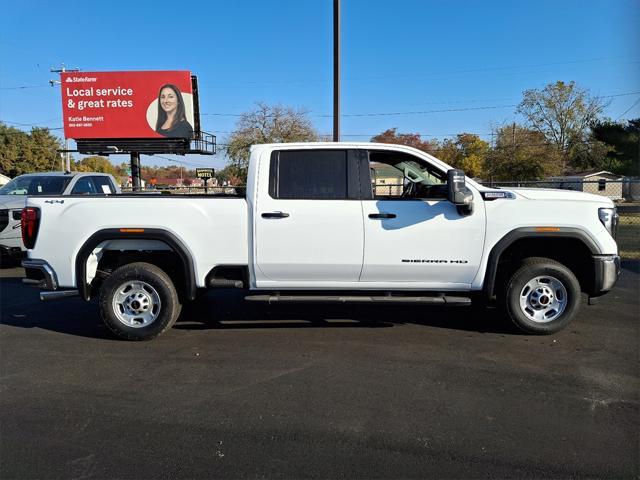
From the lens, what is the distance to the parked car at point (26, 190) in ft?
29.7

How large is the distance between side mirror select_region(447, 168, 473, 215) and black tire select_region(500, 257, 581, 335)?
41.5 inches

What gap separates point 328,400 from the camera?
3633 mm

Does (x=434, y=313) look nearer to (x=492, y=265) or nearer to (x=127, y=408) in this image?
(x=492, y=265)

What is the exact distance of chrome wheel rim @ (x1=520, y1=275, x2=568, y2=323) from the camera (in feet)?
16.4

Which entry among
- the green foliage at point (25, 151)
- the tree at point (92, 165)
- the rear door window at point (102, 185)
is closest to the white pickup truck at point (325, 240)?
the rear door window at point (102, 185)

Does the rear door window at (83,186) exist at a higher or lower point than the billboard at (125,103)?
lower

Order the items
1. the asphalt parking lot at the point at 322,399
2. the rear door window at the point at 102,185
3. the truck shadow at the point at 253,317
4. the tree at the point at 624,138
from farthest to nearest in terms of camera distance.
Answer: the tree at the point at 624,138, the rear door window at the point at 102,185, the truck shadow at the point at 253,317, the asphalt parking lot at the point at 322,399

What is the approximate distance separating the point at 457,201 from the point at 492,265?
0.82m

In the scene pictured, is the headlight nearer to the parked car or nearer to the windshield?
the parked car

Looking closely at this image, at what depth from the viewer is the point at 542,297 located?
5.01m

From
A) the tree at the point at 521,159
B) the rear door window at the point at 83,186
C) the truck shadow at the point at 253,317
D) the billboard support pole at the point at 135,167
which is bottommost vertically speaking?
the truck shadow at the point at 253,317

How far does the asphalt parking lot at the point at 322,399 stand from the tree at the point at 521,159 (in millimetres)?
40194

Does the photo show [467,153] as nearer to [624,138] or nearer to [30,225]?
[624,138]

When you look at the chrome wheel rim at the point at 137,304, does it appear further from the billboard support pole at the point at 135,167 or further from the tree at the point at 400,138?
the tree at the point at 400,138
